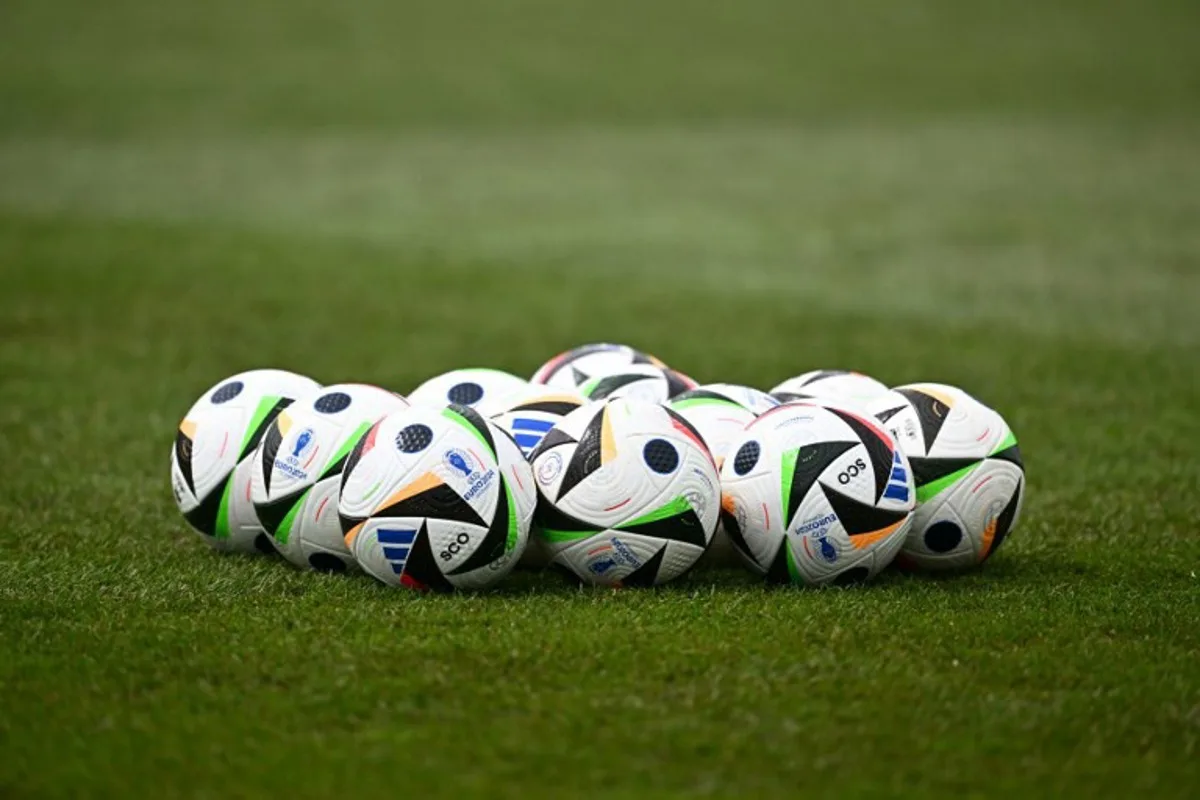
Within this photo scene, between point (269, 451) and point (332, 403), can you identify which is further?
point (332, 403)

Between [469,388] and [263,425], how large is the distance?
1.53m

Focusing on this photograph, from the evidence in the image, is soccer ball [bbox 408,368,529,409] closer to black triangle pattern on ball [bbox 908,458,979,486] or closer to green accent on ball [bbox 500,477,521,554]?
green accent on ball [bbox 500,477,521,554]

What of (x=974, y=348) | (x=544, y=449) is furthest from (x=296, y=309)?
(x=544, y=449)

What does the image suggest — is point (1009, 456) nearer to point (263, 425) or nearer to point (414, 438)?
point (414, 438)

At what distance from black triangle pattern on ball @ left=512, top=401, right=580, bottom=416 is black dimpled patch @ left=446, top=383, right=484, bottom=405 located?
81 cm

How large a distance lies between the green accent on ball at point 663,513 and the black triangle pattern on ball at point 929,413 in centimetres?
167

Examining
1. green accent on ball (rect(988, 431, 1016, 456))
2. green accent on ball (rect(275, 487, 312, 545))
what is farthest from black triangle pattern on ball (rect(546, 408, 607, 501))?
green accent on ball (rect(988, 431, 1016, 456))

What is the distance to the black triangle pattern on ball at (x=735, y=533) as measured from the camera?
905 cm

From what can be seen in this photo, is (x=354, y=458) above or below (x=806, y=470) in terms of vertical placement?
below

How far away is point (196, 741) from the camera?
6605 millimetres

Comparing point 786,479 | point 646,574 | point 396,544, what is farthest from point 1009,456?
point 396,544

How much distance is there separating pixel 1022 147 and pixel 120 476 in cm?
3129

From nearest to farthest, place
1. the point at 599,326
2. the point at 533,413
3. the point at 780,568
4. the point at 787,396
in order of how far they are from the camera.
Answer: the point at 780,568
the point at 533,413
the point at 787,396
the point at 599,326

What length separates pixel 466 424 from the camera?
873 centimetres
